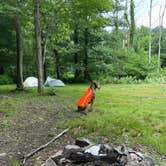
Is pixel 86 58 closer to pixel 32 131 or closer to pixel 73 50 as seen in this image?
pixel 73 50

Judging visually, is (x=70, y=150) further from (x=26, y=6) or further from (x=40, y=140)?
(x=26, y=6)

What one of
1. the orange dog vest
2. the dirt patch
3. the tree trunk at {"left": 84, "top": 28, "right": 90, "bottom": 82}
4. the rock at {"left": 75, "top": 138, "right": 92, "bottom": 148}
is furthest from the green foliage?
the rock at {"left": 75, "top": 138, "right": 92, "bottom": 148}

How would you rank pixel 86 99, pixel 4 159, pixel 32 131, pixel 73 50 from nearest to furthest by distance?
pixel 4 159, pixel 32 131, pixel 86 99, pixel 73 50

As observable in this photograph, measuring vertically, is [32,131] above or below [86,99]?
below

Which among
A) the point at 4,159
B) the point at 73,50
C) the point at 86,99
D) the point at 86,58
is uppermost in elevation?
the point at 73,50

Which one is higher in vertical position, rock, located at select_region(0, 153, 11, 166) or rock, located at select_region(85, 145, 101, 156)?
rock, located at select_region(85, 145, 101, 156)

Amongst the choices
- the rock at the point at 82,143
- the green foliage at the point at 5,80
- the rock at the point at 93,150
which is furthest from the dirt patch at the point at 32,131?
the green foliage at the point at 5,80

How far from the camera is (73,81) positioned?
55.1 ft

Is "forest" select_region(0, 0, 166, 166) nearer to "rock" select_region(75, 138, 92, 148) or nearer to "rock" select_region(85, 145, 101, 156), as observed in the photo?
"rock" select_region(75, 138, 92, 148)

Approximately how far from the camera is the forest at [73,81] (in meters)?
3.89

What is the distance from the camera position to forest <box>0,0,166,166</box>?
12.8 ft

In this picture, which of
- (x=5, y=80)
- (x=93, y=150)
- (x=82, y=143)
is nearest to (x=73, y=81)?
(x=5, y=80)

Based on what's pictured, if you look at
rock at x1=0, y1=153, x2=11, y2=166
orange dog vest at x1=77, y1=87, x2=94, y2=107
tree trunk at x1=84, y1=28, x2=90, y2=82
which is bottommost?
rock at x1=0, y1=153, x2=11, y2=166

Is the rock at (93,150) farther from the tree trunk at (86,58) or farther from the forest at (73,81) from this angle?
the tree trunk at (86,58)
